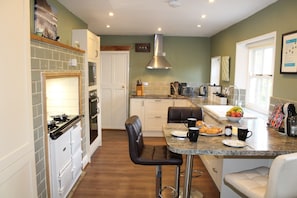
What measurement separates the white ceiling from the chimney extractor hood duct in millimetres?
656

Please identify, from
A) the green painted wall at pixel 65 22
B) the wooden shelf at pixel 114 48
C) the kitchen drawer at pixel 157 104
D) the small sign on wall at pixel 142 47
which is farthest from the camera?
the small sign on wall at pixel 142 47

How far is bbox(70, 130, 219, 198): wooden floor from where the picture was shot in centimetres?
280

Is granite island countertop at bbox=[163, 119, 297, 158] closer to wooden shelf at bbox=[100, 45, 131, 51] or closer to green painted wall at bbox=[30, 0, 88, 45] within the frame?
green painted wall at bbox=[30, 0, 88, 45]

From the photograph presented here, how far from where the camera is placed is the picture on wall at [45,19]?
265cm

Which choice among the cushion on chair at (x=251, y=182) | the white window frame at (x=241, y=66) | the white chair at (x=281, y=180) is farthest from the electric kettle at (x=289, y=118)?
the white window frame at (x=241, y=66)

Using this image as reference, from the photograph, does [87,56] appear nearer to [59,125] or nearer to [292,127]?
[59,125]

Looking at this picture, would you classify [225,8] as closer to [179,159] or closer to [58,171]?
[179,159]

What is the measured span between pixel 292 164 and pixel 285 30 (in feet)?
6.06

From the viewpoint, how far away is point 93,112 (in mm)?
3941

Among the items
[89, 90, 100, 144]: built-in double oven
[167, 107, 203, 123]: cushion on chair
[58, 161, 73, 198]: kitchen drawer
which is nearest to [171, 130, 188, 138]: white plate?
[167, 107, 203, 123]: cushion on chair

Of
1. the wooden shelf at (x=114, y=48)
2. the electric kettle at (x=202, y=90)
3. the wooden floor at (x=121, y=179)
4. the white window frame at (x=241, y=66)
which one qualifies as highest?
the wooden shelf at (x=114, y=48)

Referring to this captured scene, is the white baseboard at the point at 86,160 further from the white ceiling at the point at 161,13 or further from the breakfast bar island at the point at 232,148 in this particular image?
the white ceiling at the point at 161,13

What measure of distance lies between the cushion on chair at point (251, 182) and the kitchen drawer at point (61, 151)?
159 centimetres

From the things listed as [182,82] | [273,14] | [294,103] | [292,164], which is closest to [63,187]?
[292,164]
